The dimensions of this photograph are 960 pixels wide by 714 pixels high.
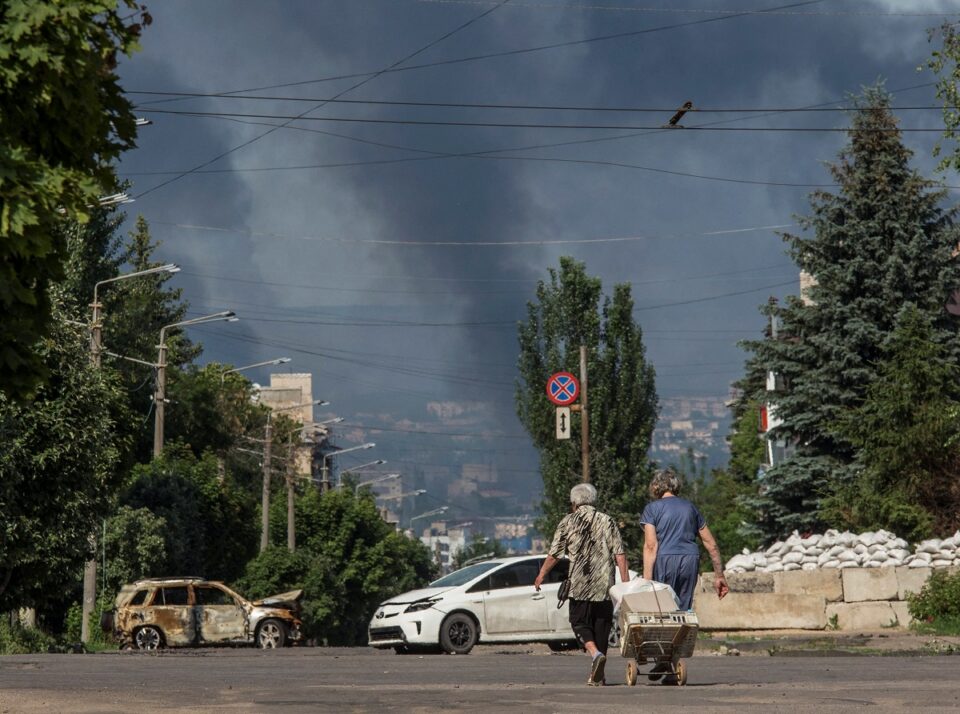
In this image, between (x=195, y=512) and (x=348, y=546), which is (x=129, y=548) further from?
(x=348, y=546)

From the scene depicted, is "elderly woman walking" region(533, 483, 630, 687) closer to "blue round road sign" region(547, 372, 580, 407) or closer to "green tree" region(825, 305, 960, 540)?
"green tree" region(825, 305, 960, 540)

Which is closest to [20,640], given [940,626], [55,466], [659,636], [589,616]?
[55,466]

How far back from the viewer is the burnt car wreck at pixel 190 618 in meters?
36.3

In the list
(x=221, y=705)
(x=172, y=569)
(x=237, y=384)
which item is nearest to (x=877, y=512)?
(x=172, y=569)

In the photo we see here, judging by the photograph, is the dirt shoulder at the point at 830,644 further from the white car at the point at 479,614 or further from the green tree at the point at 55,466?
the green tree at the point at 55,466

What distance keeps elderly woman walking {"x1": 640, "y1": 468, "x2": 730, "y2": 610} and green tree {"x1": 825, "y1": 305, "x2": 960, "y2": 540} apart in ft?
65.9

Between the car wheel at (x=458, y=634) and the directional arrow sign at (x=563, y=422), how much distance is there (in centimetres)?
2504

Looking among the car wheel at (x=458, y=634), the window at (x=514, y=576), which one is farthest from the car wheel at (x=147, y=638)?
the window at (x=514, y=576)

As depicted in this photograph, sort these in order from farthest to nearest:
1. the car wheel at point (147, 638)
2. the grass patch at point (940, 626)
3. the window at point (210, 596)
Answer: the window at point (210, 596)
the car wheel at point (147, 638)
the grass patch at point (940, 626)

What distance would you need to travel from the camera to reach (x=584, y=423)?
50.4 metres

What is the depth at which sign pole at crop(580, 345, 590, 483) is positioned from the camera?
50.2 metres

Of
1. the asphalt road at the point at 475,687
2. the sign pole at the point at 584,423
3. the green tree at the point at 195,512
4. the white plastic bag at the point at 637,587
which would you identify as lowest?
the asphalt road at the point at 475,687

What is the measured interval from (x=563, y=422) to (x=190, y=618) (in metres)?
18.4

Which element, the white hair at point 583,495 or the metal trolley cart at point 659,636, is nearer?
the metal trolley cart at point 659,636
